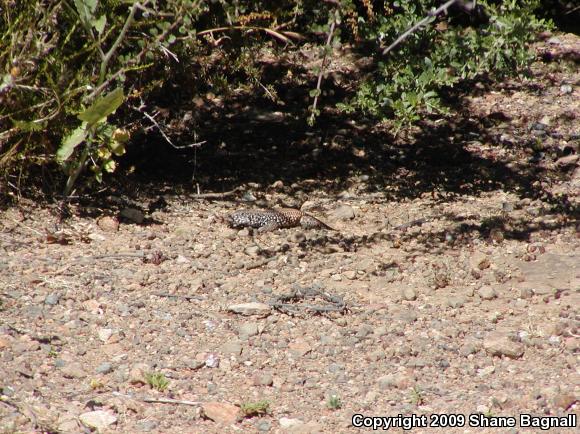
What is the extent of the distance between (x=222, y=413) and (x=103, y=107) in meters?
1.66

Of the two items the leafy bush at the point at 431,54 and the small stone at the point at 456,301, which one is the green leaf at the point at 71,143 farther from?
the small stone at the point at 456,301

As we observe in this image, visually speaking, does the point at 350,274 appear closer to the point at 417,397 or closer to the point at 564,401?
the point at 417,397

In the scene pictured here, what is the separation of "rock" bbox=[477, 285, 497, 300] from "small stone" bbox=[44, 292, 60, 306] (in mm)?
2109

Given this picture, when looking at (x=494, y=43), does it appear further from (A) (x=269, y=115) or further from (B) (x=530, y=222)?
(A) (x=269, y=115)

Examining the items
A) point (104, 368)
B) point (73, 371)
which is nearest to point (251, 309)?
point (104, 368)

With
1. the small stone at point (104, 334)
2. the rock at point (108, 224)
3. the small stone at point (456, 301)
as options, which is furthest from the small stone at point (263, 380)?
the rock at point (108, 224)

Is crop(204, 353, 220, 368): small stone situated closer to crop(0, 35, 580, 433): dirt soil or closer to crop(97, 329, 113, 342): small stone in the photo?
crop(0, 35, 580, 433): dirt soil

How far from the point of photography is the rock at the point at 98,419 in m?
3.44

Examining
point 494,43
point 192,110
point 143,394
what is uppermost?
point 494,43

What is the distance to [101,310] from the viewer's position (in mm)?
4277

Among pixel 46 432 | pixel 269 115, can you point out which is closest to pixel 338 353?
pixel 46 432

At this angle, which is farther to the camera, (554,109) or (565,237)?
(554,109)

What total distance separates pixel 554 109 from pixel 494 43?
1.96 m

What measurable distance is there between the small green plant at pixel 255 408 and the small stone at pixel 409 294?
1.22m
